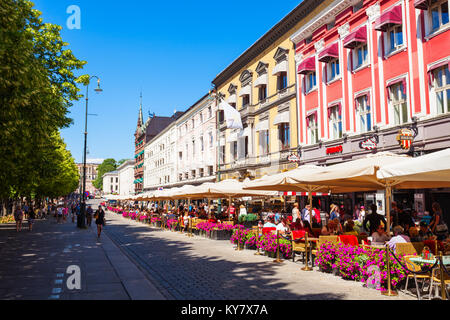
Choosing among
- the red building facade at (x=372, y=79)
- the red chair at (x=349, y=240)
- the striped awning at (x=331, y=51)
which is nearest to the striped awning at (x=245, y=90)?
the red building facade at (x=372, y=79)

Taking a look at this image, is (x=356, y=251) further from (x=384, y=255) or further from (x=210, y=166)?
(x=210, y=166)

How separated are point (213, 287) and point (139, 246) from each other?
388 inches

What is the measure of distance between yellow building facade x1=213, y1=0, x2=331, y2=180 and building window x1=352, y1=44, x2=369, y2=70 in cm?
494

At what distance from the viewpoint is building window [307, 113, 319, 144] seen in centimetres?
2616

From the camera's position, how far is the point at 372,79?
20688mm

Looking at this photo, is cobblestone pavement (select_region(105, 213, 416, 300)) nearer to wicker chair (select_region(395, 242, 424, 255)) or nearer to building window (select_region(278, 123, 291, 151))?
wicker chair (select_region(395, 242, 424, 255))

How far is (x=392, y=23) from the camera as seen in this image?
19141mm

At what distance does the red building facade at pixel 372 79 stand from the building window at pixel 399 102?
5 centimetres

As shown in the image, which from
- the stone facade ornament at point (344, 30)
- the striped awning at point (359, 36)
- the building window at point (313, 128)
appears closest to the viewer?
the striped awning at point (359, 36)

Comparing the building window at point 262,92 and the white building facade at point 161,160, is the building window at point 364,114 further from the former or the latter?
the white building facade at point 161,160

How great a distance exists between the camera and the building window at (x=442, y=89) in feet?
54.3

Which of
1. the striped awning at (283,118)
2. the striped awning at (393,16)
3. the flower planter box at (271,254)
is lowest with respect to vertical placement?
the flower planter box at (271,254)

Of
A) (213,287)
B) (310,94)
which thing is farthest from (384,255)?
(310,94)
